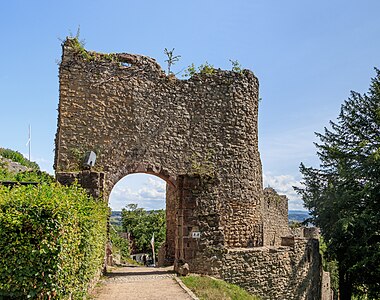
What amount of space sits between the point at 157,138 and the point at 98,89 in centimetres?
255

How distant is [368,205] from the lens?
53.0 ft

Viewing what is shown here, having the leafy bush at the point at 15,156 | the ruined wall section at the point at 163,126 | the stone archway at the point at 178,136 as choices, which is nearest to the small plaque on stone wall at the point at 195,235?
the stone archway at the point at 178,136

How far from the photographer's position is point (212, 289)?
10227 millimetres

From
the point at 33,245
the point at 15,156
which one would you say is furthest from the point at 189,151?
the point at 33,245

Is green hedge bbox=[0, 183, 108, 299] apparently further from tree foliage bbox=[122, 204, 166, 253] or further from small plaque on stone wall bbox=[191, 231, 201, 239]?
tree foliage bbox=[122, 204, 166, 253]

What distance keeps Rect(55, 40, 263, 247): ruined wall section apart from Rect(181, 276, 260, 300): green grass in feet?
6.38

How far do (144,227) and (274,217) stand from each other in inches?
945

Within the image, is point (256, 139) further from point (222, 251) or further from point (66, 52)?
point (66, 52)

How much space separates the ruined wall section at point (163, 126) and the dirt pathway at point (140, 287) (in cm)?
255

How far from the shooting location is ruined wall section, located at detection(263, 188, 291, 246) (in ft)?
65.1

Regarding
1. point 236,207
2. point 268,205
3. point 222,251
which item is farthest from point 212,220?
point 268,205

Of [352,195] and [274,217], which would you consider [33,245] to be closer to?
[352,195]

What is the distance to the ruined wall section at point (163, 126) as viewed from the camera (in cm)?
1348

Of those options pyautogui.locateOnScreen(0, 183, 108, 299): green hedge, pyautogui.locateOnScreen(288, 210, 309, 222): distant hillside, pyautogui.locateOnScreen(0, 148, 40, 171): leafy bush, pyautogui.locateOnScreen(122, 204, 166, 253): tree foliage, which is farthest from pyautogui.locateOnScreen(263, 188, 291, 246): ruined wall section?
pyautogui.locateOnScreen(122, 204, 166, 253): tree foliage
